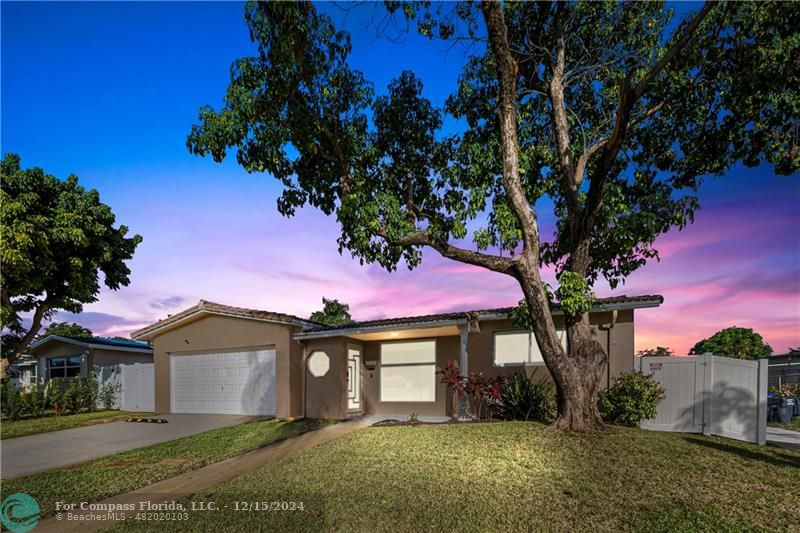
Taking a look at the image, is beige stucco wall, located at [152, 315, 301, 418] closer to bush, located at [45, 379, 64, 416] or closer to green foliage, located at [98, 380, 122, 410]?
green foliage, located at [98, 380, 122, 410]

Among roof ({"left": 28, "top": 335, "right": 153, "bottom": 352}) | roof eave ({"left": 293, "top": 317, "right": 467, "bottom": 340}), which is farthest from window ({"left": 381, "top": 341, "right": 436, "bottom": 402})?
roof ({"left": 28, "top": 335, "right": 153, "bottom": 352})

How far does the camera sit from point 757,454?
729cm

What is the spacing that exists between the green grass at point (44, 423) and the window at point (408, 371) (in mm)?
10468

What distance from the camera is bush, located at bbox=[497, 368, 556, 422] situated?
32.6 ft

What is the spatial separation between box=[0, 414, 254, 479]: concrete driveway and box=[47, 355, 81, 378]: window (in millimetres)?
8743

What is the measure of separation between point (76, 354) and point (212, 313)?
11244 millimetres

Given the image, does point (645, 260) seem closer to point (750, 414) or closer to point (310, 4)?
point (750, 414)

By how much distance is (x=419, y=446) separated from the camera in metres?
7.75

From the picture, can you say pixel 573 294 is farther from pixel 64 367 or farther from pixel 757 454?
pixel 64 367

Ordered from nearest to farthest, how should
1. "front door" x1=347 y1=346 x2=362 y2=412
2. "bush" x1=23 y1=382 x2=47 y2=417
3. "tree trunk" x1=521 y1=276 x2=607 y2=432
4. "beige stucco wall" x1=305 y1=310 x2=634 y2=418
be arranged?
"tree trunk" x1=521 y1=276 x2=607 y2=432 < "beige stucco wall" x1=305 y1=310 x2=634 y2=418 < "front door" x1=347 y1=346 x2=362 y2=412 < "bush" x1=23 y1=382 x2=47 y2=417

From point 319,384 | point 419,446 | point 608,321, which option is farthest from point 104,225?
point 608,321

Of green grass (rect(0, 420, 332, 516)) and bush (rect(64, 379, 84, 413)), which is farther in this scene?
bush (rect(64, 379, 84, 413))

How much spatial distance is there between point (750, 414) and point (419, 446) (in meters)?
7.03

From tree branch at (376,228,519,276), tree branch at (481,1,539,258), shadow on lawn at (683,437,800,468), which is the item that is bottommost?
shadow on lawn at (683,437,800,468)
